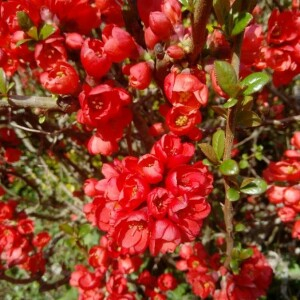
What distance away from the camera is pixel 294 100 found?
2.13m

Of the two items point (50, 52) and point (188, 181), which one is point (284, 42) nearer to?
point (188, 181)

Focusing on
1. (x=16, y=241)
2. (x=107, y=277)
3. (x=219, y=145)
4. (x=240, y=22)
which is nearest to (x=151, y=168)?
(x=219, y=145)

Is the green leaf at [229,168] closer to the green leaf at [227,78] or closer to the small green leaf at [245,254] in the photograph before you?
the green leaf at [227,78]

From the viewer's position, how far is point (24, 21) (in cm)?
98

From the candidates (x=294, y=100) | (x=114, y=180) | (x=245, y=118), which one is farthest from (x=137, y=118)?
(x=294, y=100)

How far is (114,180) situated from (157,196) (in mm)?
133

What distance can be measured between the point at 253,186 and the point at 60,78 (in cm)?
58

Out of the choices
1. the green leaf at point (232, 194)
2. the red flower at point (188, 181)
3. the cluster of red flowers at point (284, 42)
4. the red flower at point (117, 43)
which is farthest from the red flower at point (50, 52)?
the cluster of red flowers at point (284, 42)

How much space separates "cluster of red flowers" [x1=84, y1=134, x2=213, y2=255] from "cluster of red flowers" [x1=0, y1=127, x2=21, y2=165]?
41.5 inches

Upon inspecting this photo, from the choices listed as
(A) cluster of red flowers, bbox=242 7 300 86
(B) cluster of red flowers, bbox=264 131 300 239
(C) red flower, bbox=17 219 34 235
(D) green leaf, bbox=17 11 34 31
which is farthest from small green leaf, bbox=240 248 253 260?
(C) red flower, bbox=17 219 34 235

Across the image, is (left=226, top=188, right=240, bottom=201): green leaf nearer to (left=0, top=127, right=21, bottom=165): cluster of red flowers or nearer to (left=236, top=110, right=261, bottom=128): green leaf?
(left=236, top=110, right=261, bottom=128): green leaf

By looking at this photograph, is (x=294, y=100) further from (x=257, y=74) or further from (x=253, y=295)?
(x=257, y=74)

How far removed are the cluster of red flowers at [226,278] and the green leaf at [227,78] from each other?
2.80ft

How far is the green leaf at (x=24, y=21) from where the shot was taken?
3.14ft
